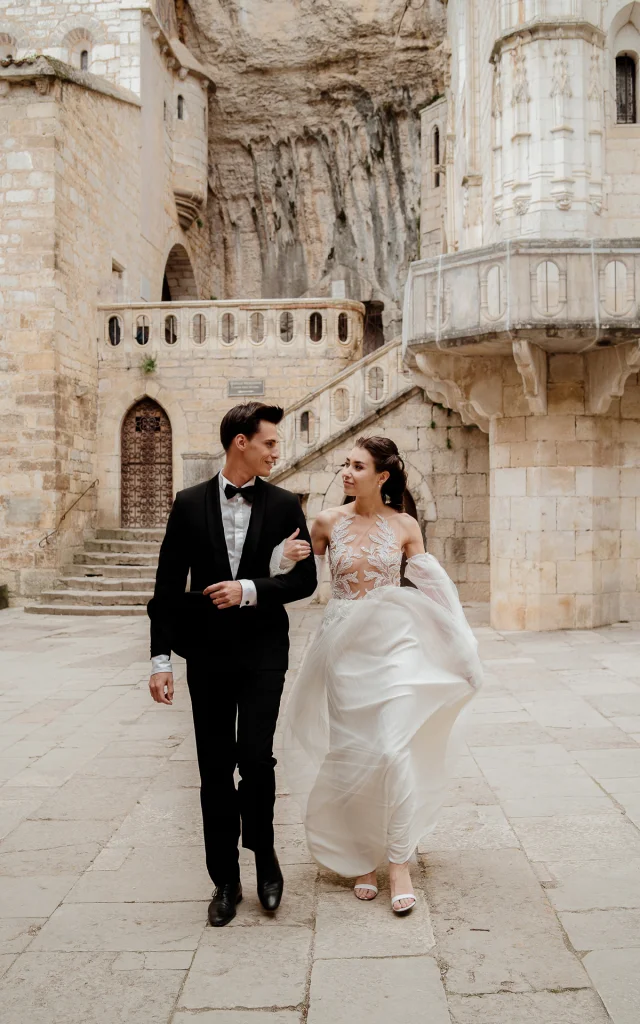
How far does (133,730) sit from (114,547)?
363 inches

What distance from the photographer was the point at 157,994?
9.46 feet

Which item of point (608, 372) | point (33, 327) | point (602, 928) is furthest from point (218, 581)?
point (33, 327)

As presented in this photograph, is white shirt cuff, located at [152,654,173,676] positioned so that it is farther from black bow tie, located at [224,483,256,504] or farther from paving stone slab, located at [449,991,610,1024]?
paving stone slab, located at [449,991,610,1024]

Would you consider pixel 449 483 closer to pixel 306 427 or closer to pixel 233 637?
pixel 306 427

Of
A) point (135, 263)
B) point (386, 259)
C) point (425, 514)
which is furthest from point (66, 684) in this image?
point (386, 259)

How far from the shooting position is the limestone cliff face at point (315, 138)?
75.9ft

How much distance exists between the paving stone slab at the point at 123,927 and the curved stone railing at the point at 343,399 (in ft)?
34.1

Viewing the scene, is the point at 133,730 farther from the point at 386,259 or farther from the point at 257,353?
the point at 386,259

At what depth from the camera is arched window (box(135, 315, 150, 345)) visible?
1673 centimetres

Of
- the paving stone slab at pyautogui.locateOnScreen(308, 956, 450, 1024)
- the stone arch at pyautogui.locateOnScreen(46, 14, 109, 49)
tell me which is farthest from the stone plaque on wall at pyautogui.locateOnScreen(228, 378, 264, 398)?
the paving stone slab at pyautogui.locateOnScreen(308, 956, 450, 1024)

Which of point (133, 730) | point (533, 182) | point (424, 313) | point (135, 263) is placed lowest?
point (133, 730)

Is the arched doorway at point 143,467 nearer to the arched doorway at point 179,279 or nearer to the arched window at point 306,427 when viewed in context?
the arched window at point 306,427

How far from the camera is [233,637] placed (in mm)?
3467

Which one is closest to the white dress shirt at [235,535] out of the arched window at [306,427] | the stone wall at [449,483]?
the stone wall at [449,483]
